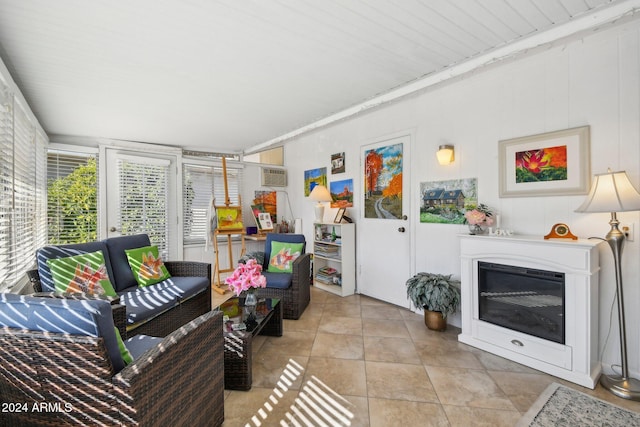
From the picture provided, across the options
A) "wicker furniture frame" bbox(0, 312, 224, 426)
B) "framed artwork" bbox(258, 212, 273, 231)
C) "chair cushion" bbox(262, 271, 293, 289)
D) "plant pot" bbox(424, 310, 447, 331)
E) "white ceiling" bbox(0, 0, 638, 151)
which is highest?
"white ceiling" bbox(0, 0, 638, 151)

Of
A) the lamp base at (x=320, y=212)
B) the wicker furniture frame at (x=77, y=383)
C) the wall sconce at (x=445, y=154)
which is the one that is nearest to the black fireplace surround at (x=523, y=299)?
the wall sconce at (x=445, y=154)

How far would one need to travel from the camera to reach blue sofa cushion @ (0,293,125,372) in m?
1.07

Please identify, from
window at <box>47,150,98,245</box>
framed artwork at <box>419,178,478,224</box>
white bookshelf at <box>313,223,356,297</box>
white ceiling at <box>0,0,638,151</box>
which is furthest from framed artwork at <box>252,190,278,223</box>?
framed artwork at <box>419,178,478,224</box>

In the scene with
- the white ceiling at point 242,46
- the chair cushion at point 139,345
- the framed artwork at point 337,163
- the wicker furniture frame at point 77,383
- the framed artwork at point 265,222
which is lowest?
the chair cushion at point 139,345

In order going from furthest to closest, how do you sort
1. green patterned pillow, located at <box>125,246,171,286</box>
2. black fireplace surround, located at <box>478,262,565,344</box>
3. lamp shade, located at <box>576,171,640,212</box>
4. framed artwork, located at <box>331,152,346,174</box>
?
framed artwork, located at <box>331,152,346,174</box>
green patterned pillow, located at <box>125,246,171,286</box>
black fireplace surround, located at <box>478,262,565,344</box>
lamp shade, located at <box>576,171,640,212</box>

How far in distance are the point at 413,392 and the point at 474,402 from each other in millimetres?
387

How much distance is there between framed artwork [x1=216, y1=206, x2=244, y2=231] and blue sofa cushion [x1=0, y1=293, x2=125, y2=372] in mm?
3405

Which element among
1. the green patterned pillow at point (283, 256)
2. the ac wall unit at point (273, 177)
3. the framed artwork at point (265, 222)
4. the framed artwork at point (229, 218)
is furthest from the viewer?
the ac wall unit at point (273, 177)

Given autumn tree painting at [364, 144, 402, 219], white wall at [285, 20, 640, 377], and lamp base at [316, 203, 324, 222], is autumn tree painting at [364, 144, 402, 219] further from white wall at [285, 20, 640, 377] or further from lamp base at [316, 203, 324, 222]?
lamp base at [316, 203, 324, 222]

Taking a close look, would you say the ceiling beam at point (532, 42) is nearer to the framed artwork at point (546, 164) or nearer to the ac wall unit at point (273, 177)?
the framed artwork at point (546, 164)

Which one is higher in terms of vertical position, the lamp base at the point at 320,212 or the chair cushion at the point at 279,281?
the lamp base at the point at 320,212

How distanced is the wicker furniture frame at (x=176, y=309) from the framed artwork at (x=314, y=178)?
2.29m

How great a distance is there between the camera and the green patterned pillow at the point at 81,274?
7.36 ft

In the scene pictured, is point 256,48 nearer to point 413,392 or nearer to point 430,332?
point 413,392
